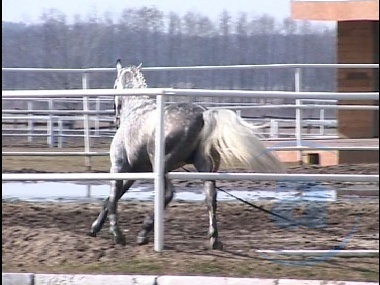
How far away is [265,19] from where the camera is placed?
23.2 m

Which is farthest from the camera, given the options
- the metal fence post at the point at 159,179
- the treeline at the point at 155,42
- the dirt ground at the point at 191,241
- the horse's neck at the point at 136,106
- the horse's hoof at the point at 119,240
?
the treeline at the point at 155,42

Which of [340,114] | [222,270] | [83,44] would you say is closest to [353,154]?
[340,114]

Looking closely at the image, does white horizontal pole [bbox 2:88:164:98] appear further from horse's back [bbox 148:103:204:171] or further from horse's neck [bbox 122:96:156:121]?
horse's neck [bbox 122:96:156:121]

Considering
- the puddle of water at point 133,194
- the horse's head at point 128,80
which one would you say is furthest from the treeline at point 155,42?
the horse's head at point 128,80

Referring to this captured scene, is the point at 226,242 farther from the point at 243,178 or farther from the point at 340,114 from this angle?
the point at 340,114

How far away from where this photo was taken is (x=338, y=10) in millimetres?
13594

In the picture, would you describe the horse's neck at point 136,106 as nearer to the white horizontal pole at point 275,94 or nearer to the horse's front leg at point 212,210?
the white horizontal pole at point 275,94

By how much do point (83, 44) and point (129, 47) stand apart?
4.69 ft

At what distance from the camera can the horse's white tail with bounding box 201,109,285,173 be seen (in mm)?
7168

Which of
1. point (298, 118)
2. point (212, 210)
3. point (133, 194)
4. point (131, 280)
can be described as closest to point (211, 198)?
point (212, 210)

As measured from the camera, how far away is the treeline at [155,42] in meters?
22.1

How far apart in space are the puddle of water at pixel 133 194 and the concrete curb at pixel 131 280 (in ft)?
8.26

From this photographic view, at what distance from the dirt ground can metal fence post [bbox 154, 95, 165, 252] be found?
13cm

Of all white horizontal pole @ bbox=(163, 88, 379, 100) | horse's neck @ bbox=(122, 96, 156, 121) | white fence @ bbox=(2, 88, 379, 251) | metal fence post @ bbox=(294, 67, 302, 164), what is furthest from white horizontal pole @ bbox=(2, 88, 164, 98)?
metal fence post @ bbox=(294, 67, 302, 164)
